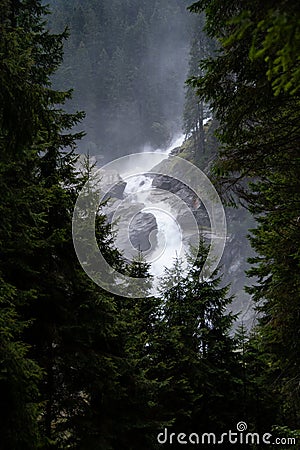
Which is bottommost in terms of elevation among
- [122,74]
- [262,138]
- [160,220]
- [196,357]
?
[196,357]

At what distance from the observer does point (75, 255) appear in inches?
258

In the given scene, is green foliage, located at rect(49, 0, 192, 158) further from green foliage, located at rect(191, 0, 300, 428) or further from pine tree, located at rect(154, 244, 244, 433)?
green foliage, located at rect(191, 0, 300, 428)

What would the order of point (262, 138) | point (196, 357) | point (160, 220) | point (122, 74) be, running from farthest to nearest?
point (122, 74), point (160, 220), point (196, 357), point (262, 138)

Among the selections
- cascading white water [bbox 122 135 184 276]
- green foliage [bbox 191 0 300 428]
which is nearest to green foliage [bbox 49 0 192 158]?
cascading white water [bbox 122 135 184 276]

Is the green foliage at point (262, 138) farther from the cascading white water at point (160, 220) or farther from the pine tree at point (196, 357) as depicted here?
the cascading white water at point (160, 220)

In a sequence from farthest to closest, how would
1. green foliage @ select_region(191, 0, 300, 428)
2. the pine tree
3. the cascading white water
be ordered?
1. the cascading white water
2. the pine tree
3. green foliage @ select_region(191, 0, 300, 428)

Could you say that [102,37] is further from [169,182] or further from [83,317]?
[83,317]

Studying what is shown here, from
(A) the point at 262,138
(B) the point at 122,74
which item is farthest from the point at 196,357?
(B) the point at 122,74

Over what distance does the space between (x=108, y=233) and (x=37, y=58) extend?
3.44 m

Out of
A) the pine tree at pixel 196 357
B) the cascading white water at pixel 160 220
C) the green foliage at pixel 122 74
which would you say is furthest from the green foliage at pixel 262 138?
the green foliage at pixel 122 74

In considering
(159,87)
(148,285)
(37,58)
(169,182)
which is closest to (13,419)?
(37,58)

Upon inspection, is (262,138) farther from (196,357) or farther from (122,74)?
(122,74)

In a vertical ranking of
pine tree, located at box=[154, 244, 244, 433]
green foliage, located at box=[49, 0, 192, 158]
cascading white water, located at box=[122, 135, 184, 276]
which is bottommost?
pine tree, located at box=[154, 244, 244, 433]

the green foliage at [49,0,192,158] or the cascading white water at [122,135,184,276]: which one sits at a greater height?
the green foliage at [49,0,192,158]
